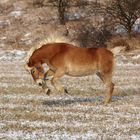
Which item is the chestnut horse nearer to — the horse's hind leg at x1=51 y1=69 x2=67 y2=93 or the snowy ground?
the horse's hind leg at x1=51 y1=69 x2=67 y2=93

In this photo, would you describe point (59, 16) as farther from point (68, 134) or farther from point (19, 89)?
point (68, 134)

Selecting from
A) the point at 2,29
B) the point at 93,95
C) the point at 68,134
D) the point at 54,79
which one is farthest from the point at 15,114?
the point at 2,29

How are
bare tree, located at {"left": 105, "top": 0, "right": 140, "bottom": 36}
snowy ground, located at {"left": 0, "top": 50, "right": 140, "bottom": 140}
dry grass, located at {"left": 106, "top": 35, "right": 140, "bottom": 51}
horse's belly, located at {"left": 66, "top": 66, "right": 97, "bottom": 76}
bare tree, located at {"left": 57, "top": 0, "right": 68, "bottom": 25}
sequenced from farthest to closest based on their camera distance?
bare tree, located at {"left": 57, "top": 0, "right": 68, "bottom": 25} < bare tree, located at {"left": 105, "top": 0, "right": 140, "bottom": 36} < dry grass, located at {"left": 106, "top": 35, "right": 140, "bottom": 51} < horse's belly, located at {"left": 66, "top": 66, "right": 97, "bottom": 76} < snowy ground, located at {"left": 0, "top": 50, "right": 140, "bottom": 140}

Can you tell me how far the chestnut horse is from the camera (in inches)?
592

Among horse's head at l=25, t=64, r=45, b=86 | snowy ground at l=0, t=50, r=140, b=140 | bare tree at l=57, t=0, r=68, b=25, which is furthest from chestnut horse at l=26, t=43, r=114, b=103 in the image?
bare tree at l=57, t=0, r=68, b=25

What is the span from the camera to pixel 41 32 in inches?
1978

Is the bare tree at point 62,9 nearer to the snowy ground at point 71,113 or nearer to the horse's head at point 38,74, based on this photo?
the snowy ground at point 71,113

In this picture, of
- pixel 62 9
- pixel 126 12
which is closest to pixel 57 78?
pixel 126 12

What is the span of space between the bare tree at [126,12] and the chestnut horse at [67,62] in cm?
2914

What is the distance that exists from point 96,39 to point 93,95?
26.3 meters

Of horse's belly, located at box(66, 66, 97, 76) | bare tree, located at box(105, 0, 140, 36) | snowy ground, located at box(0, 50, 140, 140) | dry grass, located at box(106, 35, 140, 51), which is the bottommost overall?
dry grass, located at box(106, 35, 140, 51)

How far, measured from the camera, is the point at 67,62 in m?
15.4

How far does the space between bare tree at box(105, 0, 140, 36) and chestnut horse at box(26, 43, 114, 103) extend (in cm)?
2914

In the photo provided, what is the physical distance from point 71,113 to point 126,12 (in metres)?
Answer: 33.8
